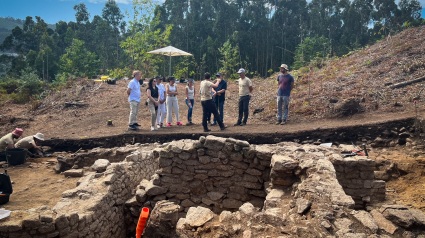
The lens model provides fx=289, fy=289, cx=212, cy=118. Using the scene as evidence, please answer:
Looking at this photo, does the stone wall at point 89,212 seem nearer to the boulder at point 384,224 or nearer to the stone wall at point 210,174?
the stone wall at point 210,174

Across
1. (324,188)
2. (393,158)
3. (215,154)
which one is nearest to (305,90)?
(393,158)

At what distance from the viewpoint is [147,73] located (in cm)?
2275

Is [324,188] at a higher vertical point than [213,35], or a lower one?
lower

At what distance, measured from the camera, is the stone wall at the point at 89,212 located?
13.0ft

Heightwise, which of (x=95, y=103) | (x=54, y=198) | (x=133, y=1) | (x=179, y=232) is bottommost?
(x=54, y=198)

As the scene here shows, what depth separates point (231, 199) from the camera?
5684mm

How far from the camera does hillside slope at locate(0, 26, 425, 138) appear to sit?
10.2 metres

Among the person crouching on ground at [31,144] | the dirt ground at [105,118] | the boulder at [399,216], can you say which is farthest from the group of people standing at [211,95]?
the boulder at [399,216]

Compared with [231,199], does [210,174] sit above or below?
above

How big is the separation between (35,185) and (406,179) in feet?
28.6

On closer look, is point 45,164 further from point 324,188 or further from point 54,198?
point 324,188

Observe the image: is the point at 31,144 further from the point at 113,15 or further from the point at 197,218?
the point at 113,15

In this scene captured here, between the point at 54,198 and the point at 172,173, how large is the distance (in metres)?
2.79

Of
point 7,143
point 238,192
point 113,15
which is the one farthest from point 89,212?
point 113,15
